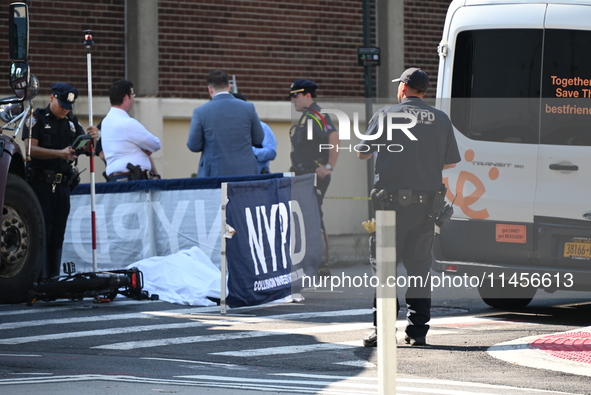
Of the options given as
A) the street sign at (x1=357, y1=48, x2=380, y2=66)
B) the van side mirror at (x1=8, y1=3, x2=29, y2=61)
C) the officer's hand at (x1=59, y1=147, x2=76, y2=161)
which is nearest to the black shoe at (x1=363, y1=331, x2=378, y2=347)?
the van side mirror at (x1=8, y1=3, x2=29, y2=61)

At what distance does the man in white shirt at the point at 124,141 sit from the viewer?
1297cm

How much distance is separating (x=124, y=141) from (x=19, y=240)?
7.87ft

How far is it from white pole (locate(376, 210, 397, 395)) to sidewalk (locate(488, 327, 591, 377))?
10.4 ft

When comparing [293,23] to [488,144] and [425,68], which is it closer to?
[425,68]

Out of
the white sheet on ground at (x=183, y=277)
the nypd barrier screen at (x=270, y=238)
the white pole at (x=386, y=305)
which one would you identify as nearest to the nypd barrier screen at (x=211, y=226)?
the nypd barrier screen at (x=270, y=238)

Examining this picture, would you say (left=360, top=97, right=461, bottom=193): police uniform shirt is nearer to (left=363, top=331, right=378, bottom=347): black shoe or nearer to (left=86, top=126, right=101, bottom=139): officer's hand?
(left=363, top=331, right=378, bottom=347): black shoe

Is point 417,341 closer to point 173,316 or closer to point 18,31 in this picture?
point 173,316

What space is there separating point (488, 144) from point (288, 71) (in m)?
8.85

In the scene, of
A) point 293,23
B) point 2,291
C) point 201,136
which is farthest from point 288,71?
point 2,291

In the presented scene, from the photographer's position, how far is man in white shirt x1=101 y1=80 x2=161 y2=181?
42.5 feet

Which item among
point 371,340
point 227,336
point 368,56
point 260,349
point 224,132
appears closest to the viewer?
point 260,349

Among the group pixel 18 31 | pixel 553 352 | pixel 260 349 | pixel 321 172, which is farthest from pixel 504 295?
pixel 18 31

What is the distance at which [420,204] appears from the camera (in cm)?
903

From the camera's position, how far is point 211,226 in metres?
12.5
